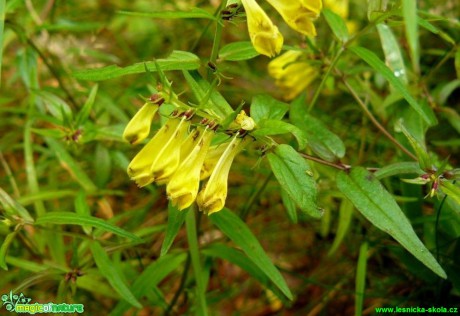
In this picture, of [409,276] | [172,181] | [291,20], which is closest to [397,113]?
[409,276]

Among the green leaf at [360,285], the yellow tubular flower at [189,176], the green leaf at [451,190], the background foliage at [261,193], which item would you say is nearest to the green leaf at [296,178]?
the background foliage at [261,193]

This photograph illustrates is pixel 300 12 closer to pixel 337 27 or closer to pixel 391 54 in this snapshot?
pixel 337 27

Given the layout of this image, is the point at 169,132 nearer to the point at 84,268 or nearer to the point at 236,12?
the point at 236,12

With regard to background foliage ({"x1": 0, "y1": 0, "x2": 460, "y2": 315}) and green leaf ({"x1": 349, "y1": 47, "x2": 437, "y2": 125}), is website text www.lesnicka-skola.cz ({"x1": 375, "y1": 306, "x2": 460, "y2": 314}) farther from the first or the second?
green leaf ({"x1": 349, "y1": 47, "x2": 437, "y2": 125})

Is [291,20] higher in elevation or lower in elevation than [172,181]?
higher

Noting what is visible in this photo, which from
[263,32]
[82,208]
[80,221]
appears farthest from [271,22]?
[82,208]

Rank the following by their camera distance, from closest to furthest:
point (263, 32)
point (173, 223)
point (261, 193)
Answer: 1. point (263, 32)
2. point (173, 223)
3. point (261, 193)

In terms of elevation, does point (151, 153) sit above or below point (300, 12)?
below

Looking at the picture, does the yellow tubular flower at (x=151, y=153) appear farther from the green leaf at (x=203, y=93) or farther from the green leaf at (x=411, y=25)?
the green leaf at (x=411, y=25)
